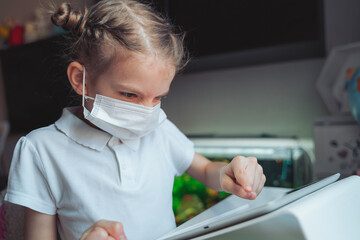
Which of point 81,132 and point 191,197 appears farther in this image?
point 191,197

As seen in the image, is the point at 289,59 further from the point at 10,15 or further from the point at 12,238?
the point at 10,15

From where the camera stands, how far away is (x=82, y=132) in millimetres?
579

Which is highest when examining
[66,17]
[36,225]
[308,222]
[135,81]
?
[66,17]

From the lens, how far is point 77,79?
0.56 m

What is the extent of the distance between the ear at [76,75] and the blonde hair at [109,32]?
13 millimetres

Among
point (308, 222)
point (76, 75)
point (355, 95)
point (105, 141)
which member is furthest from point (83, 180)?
point (355, 95)

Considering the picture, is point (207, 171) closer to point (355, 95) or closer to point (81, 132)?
point (81, 132)

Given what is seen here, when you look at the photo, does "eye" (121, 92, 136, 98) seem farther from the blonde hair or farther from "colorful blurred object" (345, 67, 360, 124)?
"colorful blurred object" (345, 67, 360, 124)

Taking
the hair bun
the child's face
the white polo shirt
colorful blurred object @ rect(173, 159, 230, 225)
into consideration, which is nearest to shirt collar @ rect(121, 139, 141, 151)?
the white polo shirt

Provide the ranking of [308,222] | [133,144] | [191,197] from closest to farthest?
[308,222] < [133,144] < [191,197]

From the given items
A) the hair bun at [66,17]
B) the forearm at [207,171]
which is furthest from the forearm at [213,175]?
the hair bun at [66,17]

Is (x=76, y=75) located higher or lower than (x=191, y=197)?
higher

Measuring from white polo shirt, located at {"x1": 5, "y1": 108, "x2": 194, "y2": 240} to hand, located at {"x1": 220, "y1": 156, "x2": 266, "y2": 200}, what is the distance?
162 mm

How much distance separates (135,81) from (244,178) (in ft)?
0.79
